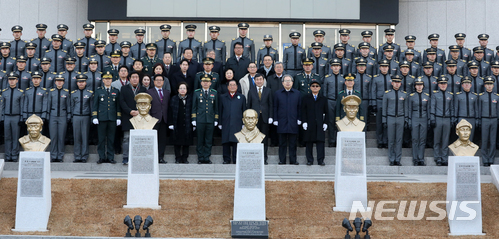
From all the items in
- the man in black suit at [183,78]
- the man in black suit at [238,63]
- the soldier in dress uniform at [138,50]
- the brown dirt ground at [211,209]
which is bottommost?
the brown dirt ground at [211,209]

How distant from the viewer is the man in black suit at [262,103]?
11615mm

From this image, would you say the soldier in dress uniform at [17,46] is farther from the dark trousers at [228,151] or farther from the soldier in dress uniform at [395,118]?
the soldier in dress uniform at [395,118]

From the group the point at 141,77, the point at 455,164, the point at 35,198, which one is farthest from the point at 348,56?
the point at 35,198

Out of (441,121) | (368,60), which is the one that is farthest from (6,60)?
(441,121)

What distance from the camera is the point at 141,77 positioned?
1215 centimetres

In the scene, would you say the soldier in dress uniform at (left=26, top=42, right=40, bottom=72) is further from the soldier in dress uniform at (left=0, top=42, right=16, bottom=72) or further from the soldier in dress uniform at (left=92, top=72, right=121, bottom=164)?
the soldier in dress uniform at (left=92, top=72, right=121, bottom=164)

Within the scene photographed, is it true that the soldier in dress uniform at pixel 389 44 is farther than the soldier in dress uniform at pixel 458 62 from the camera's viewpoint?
Yes

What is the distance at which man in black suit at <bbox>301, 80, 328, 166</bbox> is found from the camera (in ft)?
37.5

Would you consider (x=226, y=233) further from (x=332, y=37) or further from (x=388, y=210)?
(x=332, y=37)

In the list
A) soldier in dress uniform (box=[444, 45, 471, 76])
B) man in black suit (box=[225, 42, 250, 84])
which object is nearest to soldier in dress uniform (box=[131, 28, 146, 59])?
man in black suit (box=[225, 42, 250, 84])

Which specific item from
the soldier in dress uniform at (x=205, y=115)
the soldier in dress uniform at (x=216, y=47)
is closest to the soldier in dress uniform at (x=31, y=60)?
the soldier in dress uniform at (x=216, y=47)

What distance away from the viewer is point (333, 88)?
41.3ft

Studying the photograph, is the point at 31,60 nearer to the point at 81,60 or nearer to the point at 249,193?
the point at 81,60

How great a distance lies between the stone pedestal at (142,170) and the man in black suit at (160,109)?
2789 mm
